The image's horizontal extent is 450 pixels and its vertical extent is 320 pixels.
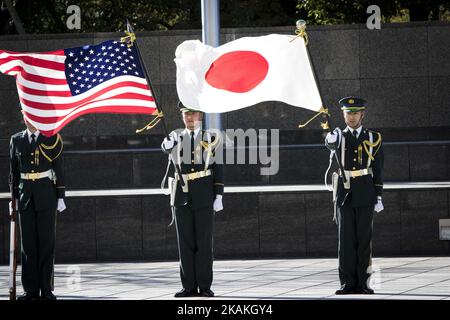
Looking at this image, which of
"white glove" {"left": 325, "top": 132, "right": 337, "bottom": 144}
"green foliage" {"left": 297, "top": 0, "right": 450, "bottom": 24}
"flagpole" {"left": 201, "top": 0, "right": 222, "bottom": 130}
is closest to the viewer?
"white glove" {"left": 325, "top": 132, "right": 337, "bottom": 144}

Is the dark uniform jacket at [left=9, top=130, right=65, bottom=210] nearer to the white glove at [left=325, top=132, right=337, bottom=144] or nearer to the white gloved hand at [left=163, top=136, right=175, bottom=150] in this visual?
the white gloved hand at [left=163, top=136, right=175, bottom=150]

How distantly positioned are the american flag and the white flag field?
0.49 metres

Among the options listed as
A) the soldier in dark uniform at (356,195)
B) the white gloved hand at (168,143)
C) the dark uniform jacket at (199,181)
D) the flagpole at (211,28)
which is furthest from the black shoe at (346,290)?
the flagpole at (211,28)

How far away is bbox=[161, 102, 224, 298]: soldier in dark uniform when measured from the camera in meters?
13.1

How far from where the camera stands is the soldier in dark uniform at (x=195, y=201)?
13141 millimetres

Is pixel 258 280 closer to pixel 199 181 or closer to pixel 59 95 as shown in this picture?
pixel 199 181

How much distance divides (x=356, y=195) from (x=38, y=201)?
3.40m

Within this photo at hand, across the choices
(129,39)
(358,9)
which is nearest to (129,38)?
(129,39)

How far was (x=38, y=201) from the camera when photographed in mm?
→ 13234

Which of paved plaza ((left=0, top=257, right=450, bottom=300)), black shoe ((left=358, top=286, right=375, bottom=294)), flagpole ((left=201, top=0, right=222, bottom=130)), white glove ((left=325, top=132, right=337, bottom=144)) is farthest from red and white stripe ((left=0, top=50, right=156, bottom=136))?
flagpole ((left=201, top=0, right=222, bottom=130))

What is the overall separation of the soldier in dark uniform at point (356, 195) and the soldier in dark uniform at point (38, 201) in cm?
301

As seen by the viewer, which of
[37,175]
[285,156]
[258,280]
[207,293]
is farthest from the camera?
[285,156]

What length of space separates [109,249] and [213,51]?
514 centimetres
